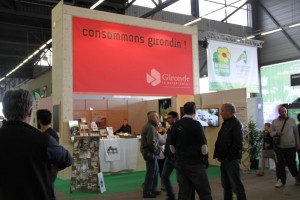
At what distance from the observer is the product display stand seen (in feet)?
20.4

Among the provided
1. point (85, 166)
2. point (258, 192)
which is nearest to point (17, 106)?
point (85, 166)

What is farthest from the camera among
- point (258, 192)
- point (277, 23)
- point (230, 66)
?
point (277, 23)

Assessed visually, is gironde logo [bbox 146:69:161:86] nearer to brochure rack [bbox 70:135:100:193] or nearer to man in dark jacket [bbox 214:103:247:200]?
brochure rack [bbox 70:135:100:193]

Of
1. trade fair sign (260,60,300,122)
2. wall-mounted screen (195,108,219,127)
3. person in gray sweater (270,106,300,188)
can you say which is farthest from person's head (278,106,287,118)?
trade fair sign (260,60,300,122)

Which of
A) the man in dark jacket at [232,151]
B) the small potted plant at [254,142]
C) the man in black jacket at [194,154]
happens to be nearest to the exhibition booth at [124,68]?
the small potted plant at [254,142]

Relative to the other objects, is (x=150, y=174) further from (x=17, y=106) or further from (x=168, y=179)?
(x=17, y=106)

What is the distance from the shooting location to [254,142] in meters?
8.32

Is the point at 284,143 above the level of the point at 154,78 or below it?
below

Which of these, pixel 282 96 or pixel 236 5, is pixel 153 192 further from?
pixel 236 5

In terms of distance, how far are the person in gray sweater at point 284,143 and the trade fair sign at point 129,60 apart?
4221 mm

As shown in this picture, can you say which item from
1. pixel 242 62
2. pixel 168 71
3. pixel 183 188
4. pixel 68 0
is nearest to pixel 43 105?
pixel 68 0

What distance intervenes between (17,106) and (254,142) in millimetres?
7475

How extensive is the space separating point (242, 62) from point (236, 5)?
6747 millimetres

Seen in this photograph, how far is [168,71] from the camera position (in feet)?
32.7
